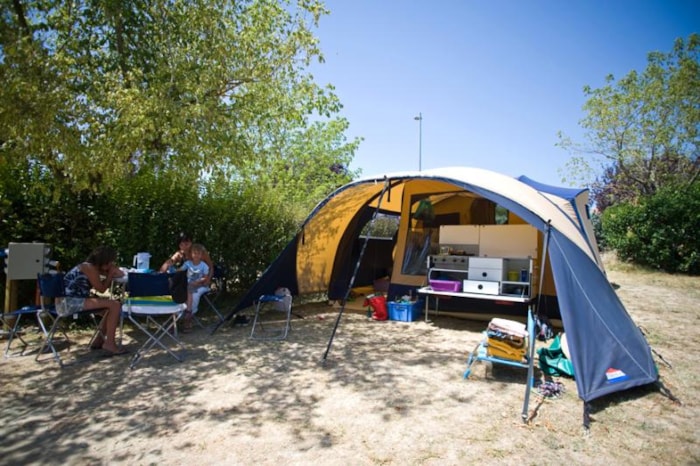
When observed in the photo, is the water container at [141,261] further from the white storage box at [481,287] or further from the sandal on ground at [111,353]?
the white storage box at [481,287]

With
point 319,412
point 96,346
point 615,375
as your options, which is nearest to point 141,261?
point 96,346

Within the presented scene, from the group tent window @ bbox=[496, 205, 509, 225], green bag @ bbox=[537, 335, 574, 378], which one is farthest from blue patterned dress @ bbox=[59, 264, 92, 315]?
tent window @ bbox=[496, 205, 509, 225]

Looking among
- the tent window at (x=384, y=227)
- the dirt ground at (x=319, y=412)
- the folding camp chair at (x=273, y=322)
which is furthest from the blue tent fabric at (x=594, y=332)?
the tent window at (x=384, y=227)

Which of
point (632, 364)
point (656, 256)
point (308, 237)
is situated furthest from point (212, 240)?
point (656, 256)

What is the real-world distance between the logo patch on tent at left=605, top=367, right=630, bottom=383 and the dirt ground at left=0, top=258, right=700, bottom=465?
0.16m

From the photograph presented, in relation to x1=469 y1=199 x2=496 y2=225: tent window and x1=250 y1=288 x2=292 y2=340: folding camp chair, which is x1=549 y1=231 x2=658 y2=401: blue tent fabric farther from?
x1=250 y1=288 x2=292 y2=340: folding camp chair

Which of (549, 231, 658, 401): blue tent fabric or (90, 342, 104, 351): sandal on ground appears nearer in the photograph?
(549, 231, 658, 401): blue tent fabric

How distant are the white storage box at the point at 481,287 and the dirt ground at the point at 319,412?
99 centimetres

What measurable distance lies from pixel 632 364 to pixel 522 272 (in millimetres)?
2275

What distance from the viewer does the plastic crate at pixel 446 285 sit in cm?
597

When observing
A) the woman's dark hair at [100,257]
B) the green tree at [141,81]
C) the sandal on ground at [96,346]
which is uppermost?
the green tree at [141,81]

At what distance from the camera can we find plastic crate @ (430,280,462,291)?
19.6 ft

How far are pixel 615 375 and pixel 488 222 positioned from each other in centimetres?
378

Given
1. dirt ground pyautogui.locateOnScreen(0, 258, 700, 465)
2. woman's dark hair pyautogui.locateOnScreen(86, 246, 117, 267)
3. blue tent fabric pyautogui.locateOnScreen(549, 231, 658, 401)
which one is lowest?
dirt ground pyautogui.locateOnScreen(0, 258, 700, 465)
